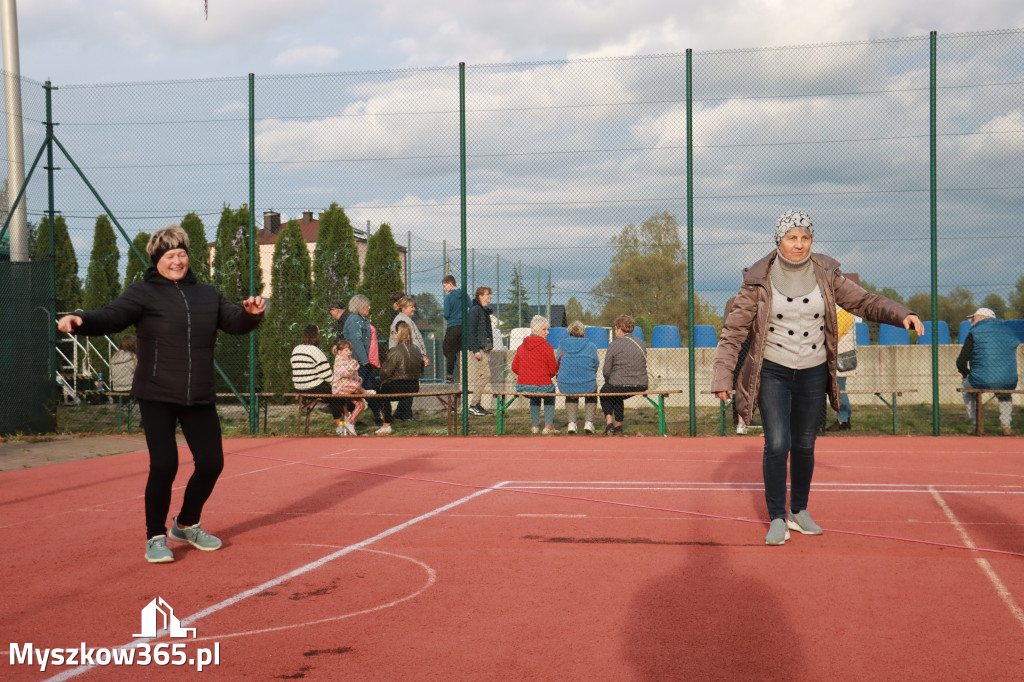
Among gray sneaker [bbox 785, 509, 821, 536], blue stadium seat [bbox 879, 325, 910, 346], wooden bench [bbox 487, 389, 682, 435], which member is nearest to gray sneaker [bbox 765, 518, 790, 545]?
gray sneaker [bbox 785, 509, 821, 536]

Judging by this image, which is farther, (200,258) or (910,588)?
(200,258)

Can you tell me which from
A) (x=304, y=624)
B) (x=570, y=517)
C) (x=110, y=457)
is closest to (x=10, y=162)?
(x=110, y=457)

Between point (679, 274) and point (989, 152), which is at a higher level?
point (989, 152)

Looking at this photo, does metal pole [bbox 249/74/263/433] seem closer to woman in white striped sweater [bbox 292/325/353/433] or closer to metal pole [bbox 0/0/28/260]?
woman in white striped sweater [bbox 292/325/353/433]

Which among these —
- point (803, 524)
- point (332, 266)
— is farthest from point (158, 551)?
point (332, 266)

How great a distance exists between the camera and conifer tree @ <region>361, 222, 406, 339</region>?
1562cm

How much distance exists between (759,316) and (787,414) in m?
0.61

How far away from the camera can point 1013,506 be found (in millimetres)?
6992

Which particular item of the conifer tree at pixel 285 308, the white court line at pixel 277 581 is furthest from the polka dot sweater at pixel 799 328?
the conifer tree at pixel 285 308

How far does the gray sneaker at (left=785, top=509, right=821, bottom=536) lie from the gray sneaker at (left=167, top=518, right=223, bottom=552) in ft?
11.3

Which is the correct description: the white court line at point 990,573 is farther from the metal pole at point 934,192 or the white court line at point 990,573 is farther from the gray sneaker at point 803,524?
the metal pole at point 934,192

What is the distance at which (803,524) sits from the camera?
6.05m

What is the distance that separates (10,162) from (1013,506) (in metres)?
12.2

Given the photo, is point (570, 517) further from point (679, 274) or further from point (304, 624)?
point (679, 274)
